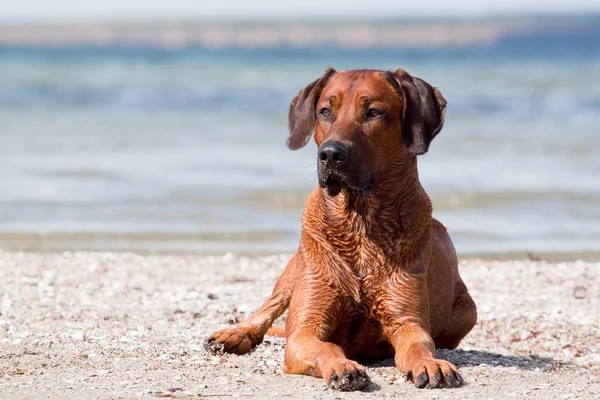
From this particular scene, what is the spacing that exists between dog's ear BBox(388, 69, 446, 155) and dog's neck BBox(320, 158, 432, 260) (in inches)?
6.9

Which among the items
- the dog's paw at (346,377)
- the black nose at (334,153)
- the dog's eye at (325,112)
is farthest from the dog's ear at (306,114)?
the dog's paw at (346,377)

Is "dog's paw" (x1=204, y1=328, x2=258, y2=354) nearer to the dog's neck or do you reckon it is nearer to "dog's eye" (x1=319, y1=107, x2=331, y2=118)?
the dog's neck

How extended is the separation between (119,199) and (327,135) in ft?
27.5

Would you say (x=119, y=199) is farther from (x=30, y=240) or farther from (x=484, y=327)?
(x=484, y=327)

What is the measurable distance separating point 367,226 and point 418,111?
0.72 meters

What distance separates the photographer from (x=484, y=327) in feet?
27.2

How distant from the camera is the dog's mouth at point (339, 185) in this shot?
5953 millimetres

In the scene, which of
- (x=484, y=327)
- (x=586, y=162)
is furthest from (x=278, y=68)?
(x=484, y=327)

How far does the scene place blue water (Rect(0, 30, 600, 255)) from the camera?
479 inches

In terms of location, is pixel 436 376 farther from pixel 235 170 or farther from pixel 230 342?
pixel 235 170

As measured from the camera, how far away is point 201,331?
7.52 metres

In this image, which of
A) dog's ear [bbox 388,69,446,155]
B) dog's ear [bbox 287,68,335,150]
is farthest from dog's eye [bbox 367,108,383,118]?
dog's ear [bbox 287,68,335,150]

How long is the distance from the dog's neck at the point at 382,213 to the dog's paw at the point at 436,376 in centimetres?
91

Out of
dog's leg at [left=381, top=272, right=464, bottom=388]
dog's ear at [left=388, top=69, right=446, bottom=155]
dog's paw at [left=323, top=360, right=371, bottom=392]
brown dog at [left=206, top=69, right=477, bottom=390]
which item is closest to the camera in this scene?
dog's paw at [left=323, top=360, right=371, bottom=392]
